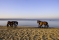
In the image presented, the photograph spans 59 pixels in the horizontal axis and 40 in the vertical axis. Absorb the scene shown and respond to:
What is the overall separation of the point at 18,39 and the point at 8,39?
523mm

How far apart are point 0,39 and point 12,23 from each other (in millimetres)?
11475

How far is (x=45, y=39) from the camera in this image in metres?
6.36

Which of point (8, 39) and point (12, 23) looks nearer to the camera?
point (8, 39)

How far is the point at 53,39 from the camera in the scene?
6.41 metres

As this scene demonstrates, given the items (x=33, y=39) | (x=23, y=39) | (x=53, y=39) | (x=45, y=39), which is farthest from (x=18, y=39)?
(x=53, y=39)

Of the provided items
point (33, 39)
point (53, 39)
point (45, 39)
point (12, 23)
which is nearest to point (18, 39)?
point (33, 39)

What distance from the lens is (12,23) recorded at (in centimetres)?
1797

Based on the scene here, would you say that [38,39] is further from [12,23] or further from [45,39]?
[12,23]

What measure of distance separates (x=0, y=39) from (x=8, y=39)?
0.52 metres

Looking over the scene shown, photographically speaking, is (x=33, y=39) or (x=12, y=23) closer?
(x=33, y=39)

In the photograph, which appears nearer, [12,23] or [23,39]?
[23,39]

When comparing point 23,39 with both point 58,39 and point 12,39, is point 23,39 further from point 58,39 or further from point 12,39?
point 58,39

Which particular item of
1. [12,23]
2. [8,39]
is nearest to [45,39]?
[8,39]

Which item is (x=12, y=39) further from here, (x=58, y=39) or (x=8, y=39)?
(x=58, y=39)
